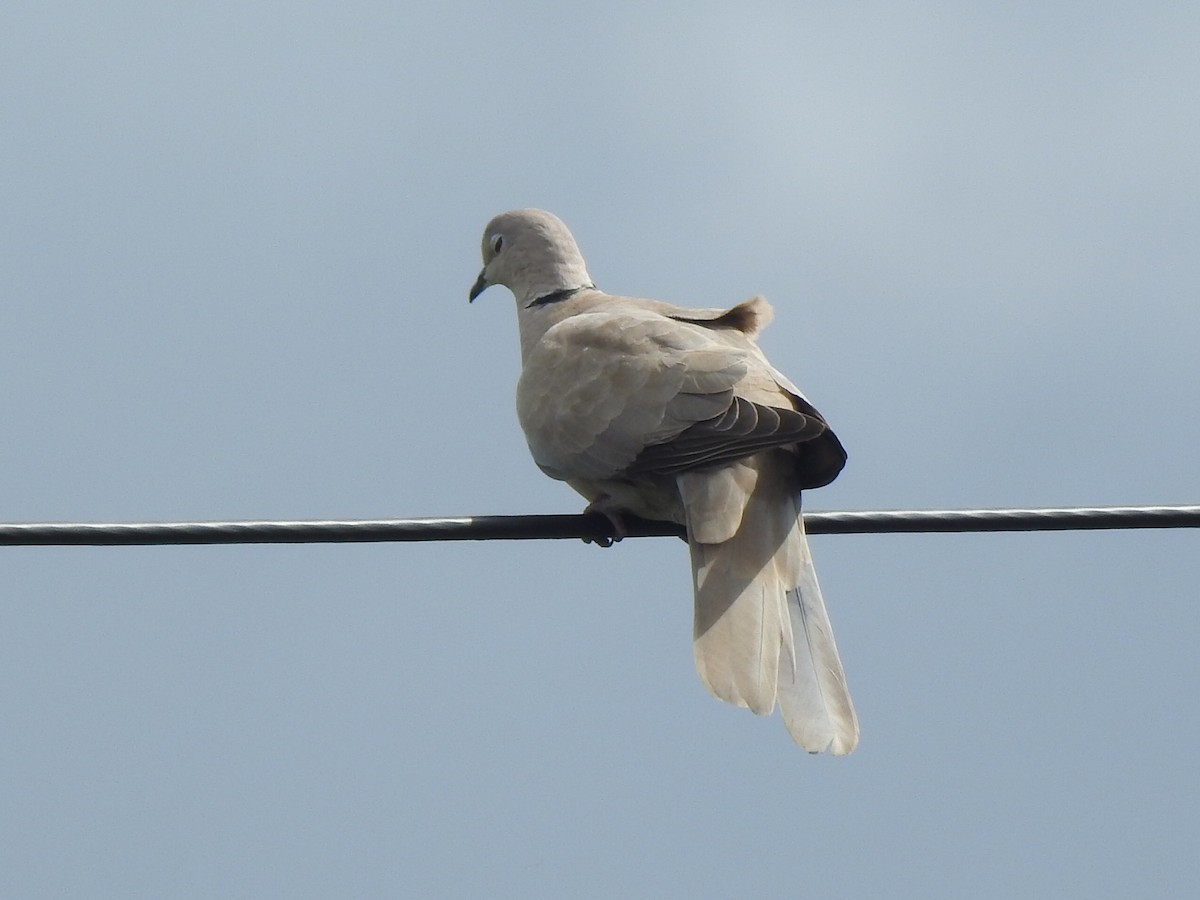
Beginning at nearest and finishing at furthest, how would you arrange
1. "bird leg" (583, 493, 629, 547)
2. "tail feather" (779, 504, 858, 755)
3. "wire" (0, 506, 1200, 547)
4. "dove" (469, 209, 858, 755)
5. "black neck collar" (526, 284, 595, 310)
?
1. "wire" (0, 506, 1200, 547)
2. "tail feather" (779, 504, 858, 755)
3. "dove" (469, 209, 858, 755)
4. "bird leg" (583, 493, 629, 547)
5. "black neck collar" (526, 284, 595, 310)

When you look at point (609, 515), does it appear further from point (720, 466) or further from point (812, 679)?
point (812, 679)

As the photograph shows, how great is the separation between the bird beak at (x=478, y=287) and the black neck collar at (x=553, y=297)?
0.56 m

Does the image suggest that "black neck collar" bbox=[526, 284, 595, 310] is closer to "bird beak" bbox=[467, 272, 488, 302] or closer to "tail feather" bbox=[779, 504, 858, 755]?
"bird beak" bbox=[467, 272, 488, 302]

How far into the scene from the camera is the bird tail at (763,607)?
188 inches

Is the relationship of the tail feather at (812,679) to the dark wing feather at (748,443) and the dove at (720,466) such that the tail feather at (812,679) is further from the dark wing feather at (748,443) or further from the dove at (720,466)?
the dark wing feather at (748,443)

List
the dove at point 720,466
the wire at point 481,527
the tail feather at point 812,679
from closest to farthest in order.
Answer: the wire at point 481,527 → the tail feather at point 812,679 → the dove at point 720,466

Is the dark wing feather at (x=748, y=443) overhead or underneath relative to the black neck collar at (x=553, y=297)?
underneath

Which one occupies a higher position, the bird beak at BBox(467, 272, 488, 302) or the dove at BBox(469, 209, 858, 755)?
the bird beak at BBox(467, 272, 488, 302)

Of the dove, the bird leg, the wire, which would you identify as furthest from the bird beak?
the wire

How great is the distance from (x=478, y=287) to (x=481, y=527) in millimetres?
3418

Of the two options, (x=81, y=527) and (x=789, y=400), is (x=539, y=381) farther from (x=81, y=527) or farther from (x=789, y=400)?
(x=81, y=527)

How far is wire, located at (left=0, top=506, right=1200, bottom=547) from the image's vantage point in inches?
159

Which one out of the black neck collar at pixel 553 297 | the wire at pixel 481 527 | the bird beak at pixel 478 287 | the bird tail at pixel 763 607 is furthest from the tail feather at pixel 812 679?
the bird beak at pixel 478 287

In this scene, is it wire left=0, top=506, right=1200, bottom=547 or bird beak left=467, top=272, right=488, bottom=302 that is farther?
bird beak left=467, top=272, right=488, bottom=302
